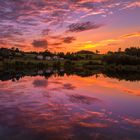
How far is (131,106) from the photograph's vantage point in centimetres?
2202

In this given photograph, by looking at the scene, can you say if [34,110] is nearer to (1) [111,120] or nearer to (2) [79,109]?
(2) [79,109]

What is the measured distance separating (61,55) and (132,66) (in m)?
98.5

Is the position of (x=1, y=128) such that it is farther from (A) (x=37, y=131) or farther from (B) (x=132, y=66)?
A: (B) (x=132, y=66)

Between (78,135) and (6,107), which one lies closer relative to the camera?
(78,135)

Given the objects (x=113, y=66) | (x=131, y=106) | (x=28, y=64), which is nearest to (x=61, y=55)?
(x=28, y=64)

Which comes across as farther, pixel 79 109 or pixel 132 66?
pixel 132 66

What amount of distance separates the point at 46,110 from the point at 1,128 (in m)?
6.17

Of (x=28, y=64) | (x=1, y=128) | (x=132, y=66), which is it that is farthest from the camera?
(x=28, y=64)

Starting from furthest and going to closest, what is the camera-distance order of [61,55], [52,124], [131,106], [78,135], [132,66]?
[61,55]
[132,66]
[131,106]
[52,124]
[78,135]

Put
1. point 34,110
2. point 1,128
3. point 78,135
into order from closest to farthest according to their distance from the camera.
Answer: point 78,135 < point 1,128 < point 34,110

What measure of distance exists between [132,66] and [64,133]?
9503 centimetres

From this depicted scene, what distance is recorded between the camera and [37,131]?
13609mm

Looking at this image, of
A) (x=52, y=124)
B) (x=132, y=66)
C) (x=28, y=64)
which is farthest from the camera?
(x=28, y=64)

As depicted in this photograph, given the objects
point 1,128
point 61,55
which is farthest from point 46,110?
Result: point 61,55
